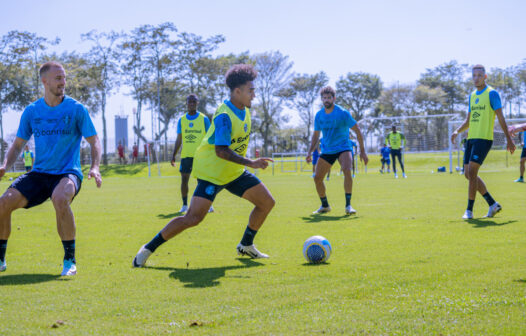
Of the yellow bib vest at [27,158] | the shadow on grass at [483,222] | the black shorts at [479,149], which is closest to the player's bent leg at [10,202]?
the shadow on grass at [483,222]

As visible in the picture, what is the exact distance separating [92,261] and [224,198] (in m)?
9.67

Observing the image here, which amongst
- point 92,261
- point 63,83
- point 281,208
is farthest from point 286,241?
point 281,208

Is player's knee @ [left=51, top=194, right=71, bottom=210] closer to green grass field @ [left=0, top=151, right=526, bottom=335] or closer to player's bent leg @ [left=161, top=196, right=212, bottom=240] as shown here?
green grass field @ [left=0, top=151, right=526, bottom=335]

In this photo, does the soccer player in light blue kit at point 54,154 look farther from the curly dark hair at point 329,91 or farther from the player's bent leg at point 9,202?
the curly dark hair at point 329,91

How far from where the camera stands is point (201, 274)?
17.4ft

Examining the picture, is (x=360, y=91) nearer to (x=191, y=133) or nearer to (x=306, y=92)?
(x=306, y=92)

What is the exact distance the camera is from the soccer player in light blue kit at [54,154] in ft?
17.4

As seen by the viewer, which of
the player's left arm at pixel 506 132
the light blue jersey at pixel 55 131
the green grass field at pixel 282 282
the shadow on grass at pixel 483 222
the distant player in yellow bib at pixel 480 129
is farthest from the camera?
the distant player in yellow bib at pixel 480 129

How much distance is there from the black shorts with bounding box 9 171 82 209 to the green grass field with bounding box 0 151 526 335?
753 mm

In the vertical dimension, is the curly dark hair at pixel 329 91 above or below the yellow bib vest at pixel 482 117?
above

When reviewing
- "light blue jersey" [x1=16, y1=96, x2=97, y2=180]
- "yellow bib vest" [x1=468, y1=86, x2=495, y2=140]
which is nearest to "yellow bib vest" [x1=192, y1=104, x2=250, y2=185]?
"light blue jersey" [x1=16, y1=96, x2=97, y2=180]

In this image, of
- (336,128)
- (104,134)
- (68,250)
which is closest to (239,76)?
(68,250)

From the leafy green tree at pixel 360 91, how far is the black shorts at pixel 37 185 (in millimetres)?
68765

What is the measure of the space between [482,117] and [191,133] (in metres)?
5.79
